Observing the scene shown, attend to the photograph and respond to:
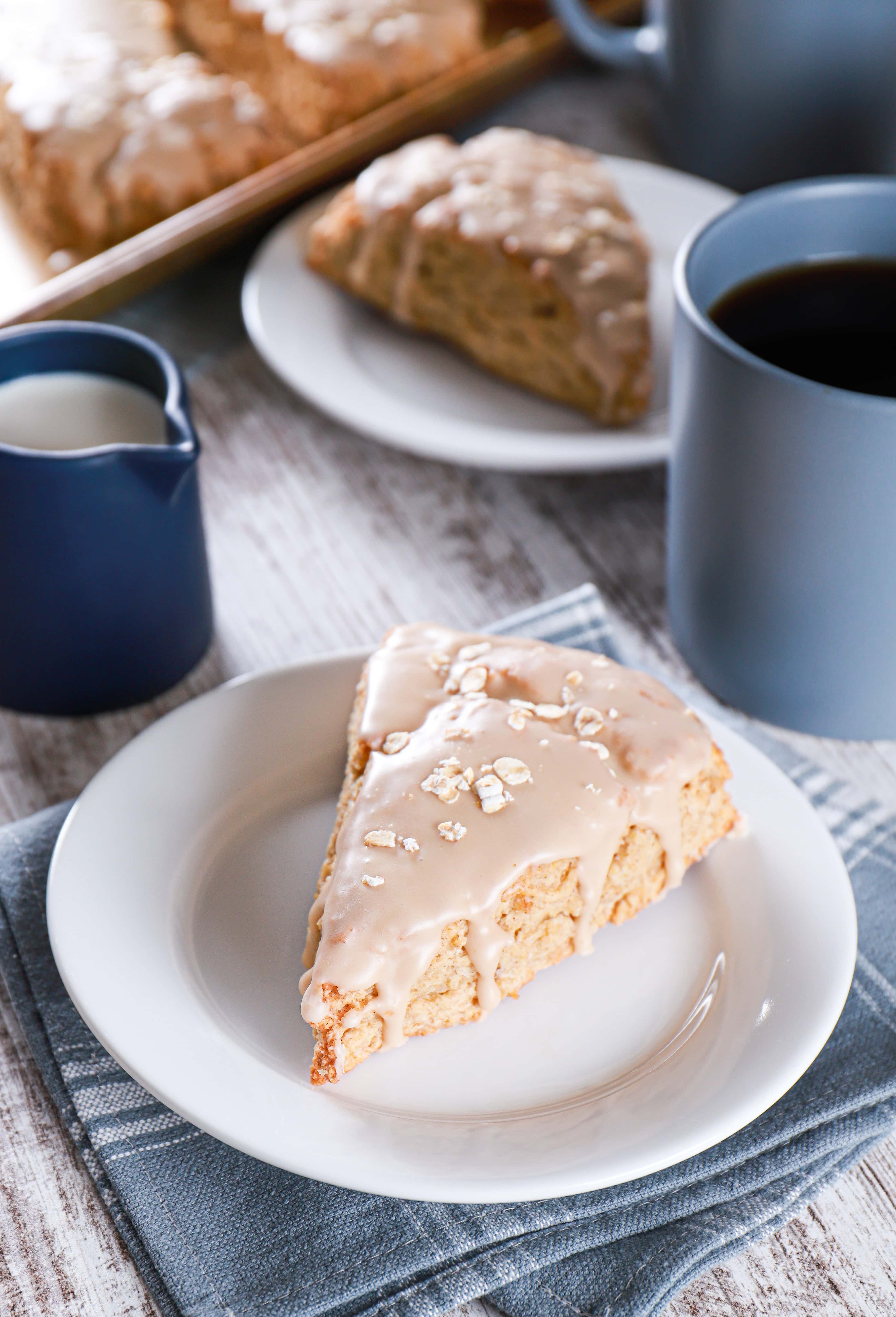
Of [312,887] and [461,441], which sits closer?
[312,887]

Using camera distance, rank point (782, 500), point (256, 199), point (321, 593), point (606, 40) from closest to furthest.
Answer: point (782, 500) → point (321, 593) → point (256, 199) → point (606, 40)

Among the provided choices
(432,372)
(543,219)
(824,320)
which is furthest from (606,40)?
(824,320)

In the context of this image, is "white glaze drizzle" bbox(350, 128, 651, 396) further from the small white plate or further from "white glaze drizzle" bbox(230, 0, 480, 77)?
"white glaze drizzle" bbox(230, 0, 480, 77)

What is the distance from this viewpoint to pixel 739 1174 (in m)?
0.67

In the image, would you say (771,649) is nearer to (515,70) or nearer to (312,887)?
(312,887)

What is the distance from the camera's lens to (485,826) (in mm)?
674

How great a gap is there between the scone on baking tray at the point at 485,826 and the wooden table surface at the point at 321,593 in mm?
163

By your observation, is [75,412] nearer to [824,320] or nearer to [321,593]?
[321,593]

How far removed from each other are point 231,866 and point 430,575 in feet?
1.14

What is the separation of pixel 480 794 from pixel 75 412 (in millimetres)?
435

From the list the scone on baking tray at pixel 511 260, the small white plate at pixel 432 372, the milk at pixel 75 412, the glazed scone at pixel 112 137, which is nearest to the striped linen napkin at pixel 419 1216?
the milk at pixel 75 412

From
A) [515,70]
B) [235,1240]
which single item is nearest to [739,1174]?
[235,1240]

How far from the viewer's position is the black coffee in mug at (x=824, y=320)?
2.78 ft

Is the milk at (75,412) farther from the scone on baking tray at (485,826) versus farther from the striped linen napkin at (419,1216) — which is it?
the striped linen napkin at (419,1216)
